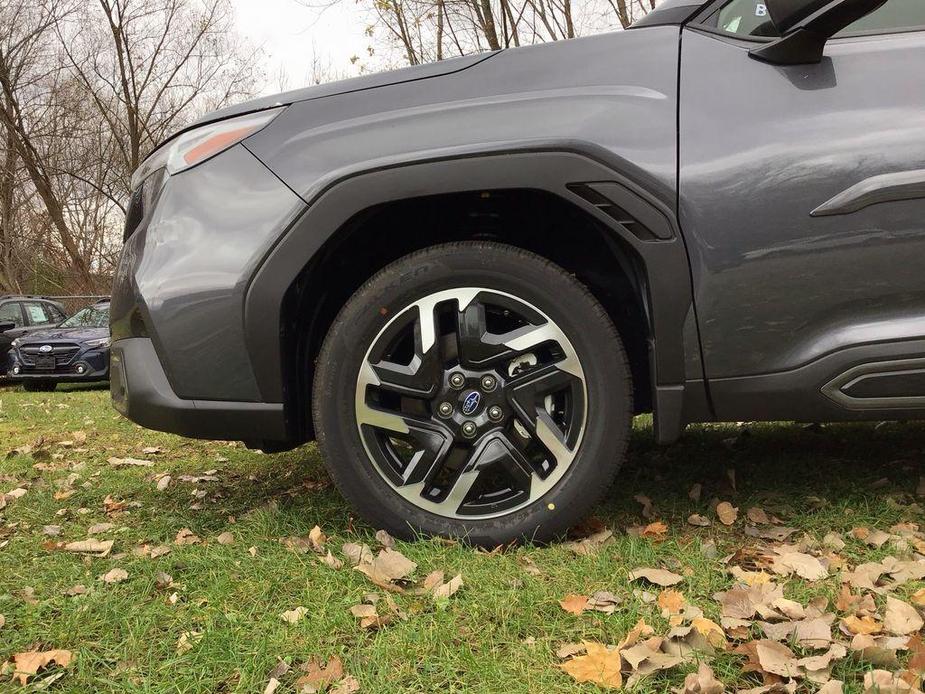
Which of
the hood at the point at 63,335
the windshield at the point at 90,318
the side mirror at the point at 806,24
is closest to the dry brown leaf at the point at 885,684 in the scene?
the side mirror at the point at 806,24

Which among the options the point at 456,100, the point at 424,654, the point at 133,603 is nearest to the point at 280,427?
the point at 133,603

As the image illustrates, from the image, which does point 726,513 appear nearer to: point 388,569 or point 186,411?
point 388,569

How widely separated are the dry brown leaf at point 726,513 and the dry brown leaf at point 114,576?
1.79m

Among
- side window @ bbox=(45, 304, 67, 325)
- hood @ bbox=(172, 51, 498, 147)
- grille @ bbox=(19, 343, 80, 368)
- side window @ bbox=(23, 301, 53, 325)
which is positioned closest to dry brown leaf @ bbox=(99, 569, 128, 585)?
hood @ bbox=(172, 51, 498, 147)

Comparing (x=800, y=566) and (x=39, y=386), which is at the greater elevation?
(x=39, y=386)

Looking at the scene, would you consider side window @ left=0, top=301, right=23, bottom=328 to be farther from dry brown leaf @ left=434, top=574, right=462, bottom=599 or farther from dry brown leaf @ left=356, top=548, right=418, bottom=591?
dry brown leaf @ left=434, top=574, right=462, bottom=599

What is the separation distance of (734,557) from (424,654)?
0.93m

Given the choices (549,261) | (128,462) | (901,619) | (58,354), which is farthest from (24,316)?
(901,619)

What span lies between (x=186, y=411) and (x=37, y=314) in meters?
13.1

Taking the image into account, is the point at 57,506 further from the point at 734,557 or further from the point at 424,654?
the point at 734,557

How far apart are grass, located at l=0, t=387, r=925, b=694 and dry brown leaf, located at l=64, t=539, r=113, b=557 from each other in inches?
2.2

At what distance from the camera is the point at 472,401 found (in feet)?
6.69

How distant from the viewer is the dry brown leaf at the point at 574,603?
167 cm

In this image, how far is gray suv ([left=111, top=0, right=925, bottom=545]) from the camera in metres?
1.90
